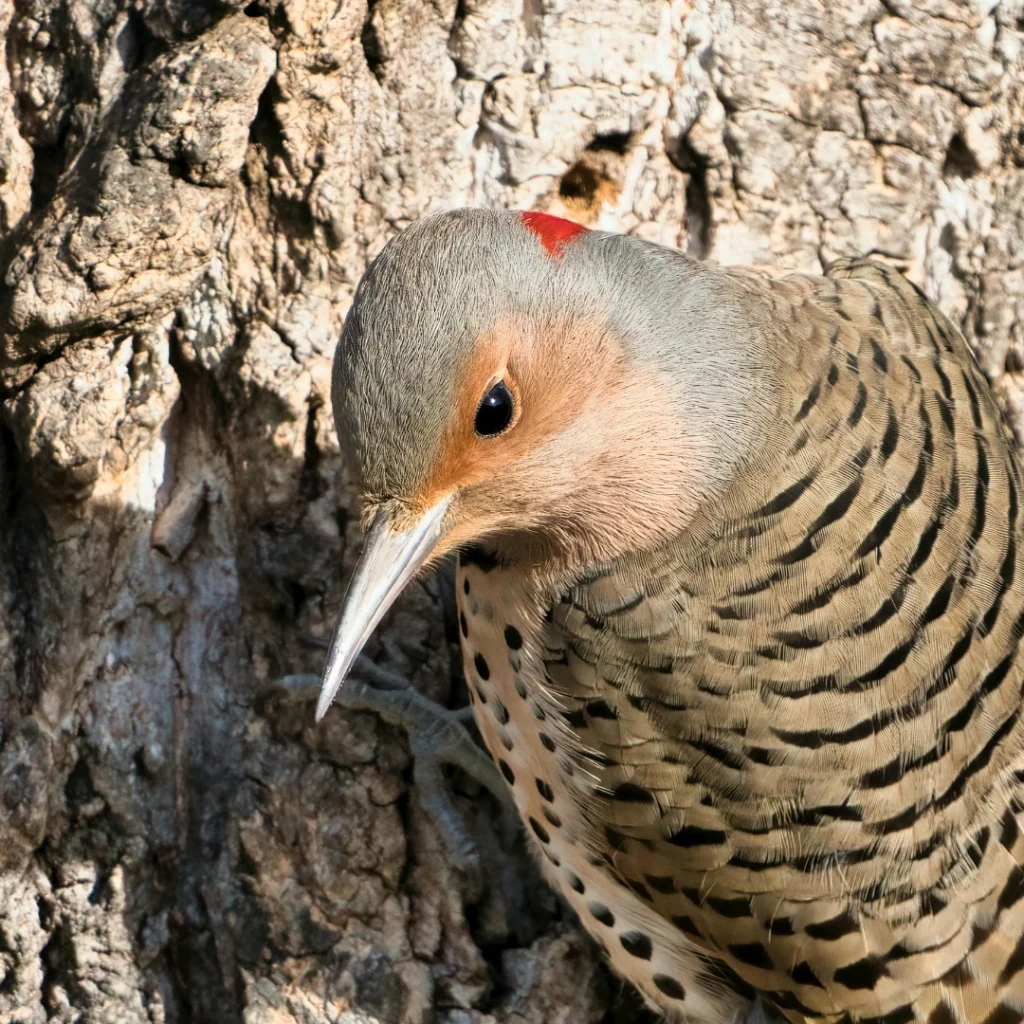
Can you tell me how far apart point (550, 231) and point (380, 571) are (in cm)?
66

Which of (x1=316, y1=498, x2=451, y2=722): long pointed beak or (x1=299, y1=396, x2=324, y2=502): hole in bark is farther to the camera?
(x1=299, y1=396, x2=324, y2=502): hole in bark

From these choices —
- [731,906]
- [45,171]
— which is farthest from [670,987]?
[45,171]

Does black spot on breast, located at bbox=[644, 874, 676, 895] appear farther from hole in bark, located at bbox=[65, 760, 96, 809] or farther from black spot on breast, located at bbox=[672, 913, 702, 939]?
hole in bark, located at bbox=[65, 760, 96, 809]

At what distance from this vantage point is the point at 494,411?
8.30 feet

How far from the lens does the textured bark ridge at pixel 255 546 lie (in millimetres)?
3104

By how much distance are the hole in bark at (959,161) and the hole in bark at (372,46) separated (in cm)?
131

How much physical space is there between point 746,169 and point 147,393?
1393 mm

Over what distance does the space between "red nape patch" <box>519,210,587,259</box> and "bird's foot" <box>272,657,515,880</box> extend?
1.08 meters

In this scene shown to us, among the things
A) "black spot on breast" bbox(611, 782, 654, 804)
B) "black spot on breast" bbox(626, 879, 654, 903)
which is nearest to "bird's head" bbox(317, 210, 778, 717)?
"black spot on breast" bbox(611, 782, 654, 804)

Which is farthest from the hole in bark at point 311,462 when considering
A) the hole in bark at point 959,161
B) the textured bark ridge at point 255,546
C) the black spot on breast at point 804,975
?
the hole in bark at point 959,161

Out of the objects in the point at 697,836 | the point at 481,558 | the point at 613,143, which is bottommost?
the point at 697,836

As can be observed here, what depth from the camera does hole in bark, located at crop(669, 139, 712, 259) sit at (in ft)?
11.0

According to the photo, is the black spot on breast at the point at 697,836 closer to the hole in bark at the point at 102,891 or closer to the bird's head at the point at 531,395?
the bird's head at the point at 531,395

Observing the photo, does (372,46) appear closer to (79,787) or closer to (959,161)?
(959,161)
